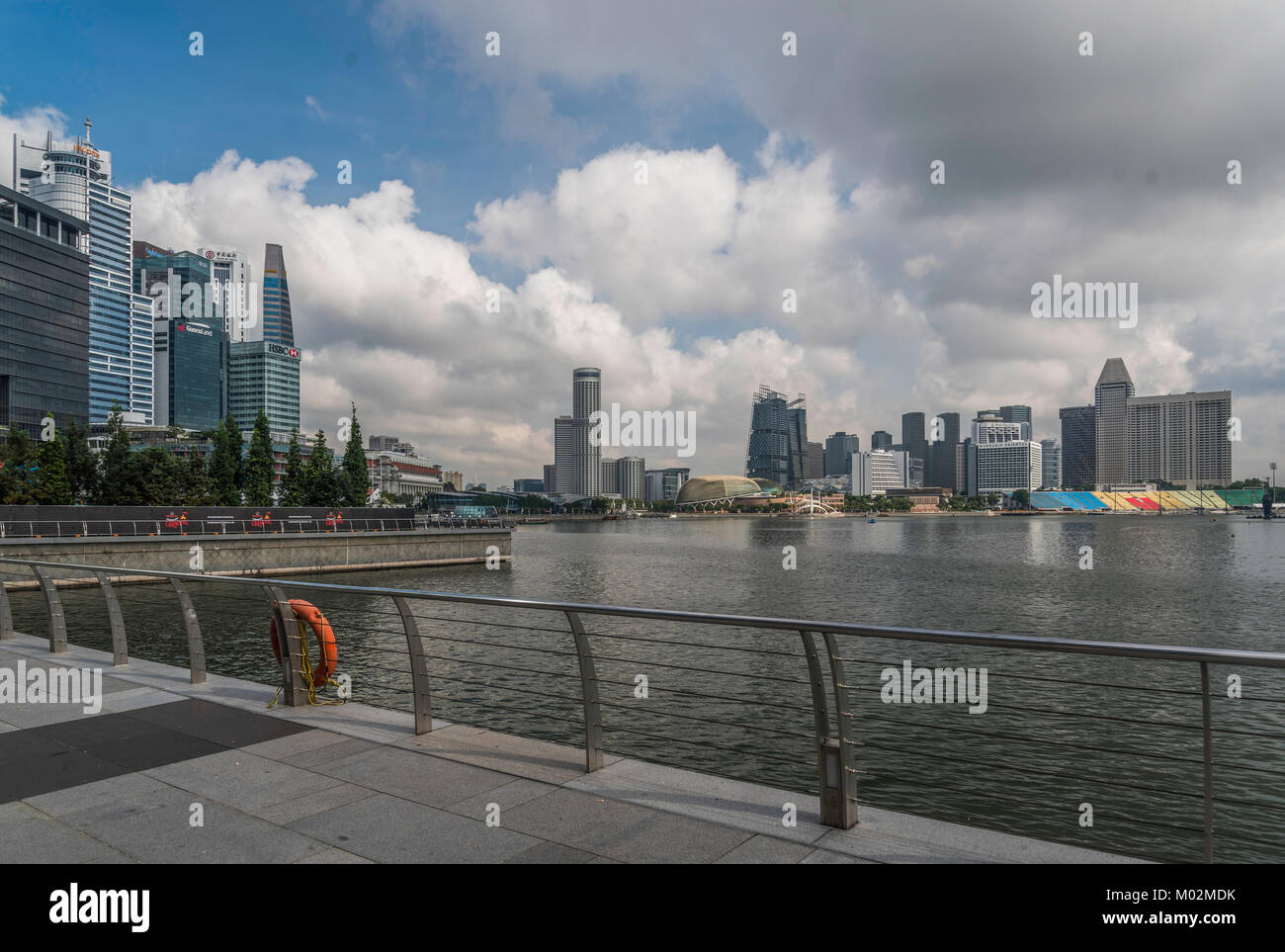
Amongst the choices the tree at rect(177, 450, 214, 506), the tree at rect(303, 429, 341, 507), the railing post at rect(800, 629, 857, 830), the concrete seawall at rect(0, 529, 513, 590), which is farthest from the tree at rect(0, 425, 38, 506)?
the railing post at rect(800, 629, 857, 830)

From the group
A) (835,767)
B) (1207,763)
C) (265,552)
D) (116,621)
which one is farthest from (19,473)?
(1207,763)

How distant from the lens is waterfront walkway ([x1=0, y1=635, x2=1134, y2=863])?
493cm

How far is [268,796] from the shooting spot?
236 inches

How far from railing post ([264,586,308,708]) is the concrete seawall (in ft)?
73.5

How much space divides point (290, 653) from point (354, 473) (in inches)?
3457

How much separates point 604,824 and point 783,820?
124 cm

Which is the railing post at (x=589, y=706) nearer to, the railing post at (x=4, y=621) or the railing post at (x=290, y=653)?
the railing post at (x=290, y=653)

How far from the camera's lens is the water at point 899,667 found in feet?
34.1

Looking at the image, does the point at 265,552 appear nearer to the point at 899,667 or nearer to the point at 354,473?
the point at 899,667

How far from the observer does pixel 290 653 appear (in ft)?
28.6

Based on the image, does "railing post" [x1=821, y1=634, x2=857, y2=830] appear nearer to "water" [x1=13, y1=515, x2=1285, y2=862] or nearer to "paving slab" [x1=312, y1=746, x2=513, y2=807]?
"water" [x1=13, y1=515, x2=1285, y2=862]
